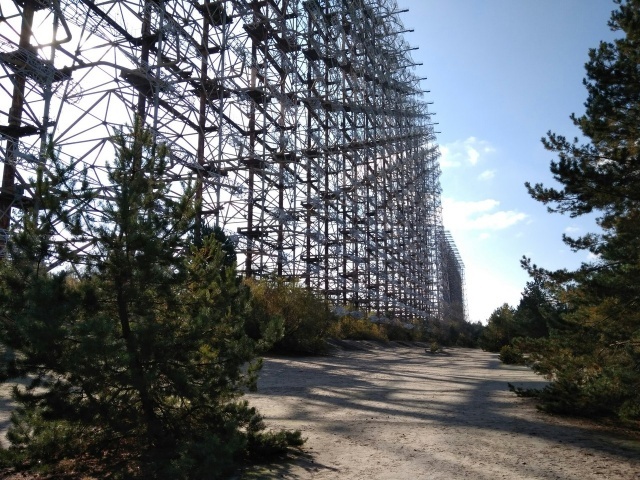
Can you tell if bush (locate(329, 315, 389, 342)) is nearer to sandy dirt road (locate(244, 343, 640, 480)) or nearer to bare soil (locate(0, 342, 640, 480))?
sandy dirt road (locate(244, 343, 640, 480))

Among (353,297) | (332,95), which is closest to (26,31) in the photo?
(332,95)

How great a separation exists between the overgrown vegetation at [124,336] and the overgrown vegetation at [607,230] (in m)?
3.88

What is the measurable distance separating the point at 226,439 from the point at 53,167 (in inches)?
95.7

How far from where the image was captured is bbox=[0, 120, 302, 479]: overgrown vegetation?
385 centimetres

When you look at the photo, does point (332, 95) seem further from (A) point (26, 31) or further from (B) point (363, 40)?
(A) point (26, 31)

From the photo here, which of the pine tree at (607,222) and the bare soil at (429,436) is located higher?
the pine tree at (607,222)

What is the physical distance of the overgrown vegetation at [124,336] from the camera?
385 centimetres

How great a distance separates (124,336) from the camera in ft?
13.7

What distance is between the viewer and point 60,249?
418 cm

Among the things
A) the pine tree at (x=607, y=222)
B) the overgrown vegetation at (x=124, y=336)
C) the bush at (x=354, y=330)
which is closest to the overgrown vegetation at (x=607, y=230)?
the pine tree at (x=607, y=222)

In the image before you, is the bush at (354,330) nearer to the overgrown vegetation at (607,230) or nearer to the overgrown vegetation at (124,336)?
the overgrown vegetation at (607,230)

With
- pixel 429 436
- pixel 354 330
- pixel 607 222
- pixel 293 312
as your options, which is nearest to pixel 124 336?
pixel 429 436

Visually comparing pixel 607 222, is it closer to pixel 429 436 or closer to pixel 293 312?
pixel 429 436

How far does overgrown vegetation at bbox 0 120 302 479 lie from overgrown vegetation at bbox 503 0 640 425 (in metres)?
3.88
